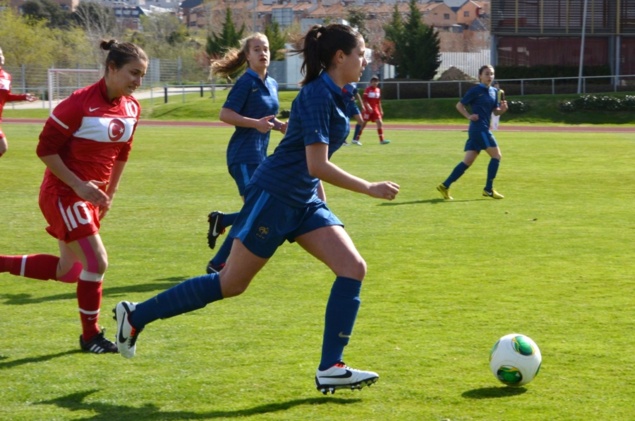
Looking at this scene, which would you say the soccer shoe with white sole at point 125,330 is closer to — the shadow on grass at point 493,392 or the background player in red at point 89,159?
the background player in red at point 89,159

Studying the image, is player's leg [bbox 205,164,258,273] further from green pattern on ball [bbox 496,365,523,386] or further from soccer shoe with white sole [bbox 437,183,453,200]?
soccer shoe with white sole [bbox 437,183,453,200]

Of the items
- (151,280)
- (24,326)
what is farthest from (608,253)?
(24,326)

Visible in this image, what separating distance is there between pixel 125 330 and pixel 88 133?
4.32ft

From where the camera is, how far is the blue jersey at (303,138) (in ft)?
16.9

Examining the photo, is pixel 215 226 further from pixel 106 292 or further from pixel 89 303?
pixel 89 303

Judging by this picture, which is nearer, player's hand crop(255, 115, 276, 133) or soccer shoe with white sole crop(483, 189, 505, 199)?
player's hand crop(255, 115, 276, 133)

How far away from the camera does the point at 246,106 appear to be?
9.00m

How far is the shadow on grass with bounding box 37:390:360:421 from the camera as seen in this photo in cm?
502

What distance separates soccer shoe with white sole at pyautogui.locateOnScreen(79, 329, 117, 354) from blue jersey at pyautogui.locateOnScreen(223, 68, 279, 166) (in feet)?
10.0

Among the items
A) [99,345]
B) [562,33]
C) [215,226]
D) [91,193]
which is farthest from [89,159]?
[562,33]

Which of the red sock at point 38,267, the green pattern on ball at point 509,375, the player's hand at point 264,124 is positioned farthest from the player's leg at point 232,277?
the player's hand at point 264,124

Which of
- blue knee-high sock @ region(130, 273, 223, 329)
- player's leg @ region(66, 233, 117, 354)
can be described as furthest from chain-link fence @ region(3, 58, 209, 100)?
blue knee-high sock @ region(130, 273, 223, 329)

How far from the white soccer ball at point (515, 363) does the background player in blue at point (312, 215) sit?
2.35ft

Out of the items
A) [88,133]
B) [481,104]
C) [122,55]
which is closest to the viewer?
[122,55]
